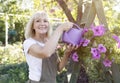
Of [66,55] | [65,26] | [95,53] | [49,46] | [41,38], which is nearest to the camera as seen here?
[49,46]

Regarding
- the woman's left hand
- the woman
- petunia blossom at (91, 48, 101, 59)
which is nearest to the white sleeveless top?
the woman

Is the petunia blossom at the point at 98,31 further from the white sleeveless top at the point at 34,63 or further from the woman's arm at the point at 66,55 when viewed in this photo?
the white sleeveless top at the point at 34,63

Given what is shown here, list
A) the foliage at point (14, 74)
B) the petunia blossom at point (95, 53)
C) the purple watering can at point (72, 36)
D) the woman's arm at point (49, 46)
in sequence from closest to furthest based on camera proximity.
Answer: the woman's arm at point (49, 46)
the purple watering can at point (72, 36)
the petunia blossom at point (95, 53)
the foliage at point (14, 74)

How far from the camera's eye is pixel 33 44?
2145 millimetres

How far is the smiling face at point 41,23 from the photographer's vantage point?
2.20m

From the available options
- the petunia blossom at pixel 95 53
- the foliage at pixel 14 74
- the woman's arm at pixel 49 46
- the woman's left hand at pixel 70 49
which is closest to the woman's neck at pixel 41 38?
the woman's arm at pixel 49 46

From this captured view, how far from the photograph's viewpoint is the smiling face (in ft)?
7.22

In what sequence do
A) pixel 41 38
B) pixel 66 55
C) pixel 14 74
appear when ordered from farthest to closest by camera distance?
pixel 14 74 → pixel 66 55 → pixel 41 38

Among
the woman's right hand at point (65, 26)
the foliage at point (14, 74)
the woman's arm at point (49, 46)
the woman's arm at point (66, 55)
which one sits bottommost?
the foliage at point (14, 74)

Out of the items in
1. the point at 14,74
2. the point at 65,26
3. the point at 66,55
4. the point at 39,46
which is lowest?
the point at 14,74

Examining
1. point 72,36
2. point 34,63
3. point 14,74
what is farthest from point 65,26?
point 14,74

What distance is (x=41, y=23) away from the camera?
2197 millimetres

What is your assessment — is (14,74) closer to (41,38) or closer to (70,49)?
(70,49)

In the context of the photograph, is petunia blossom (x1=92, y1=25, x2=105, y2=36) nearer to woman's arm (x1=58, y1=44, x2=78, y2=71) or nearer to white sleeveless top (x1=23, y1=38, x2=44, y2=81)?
woman's arm (x1=58, y1=44, x2=78, y2=71)
